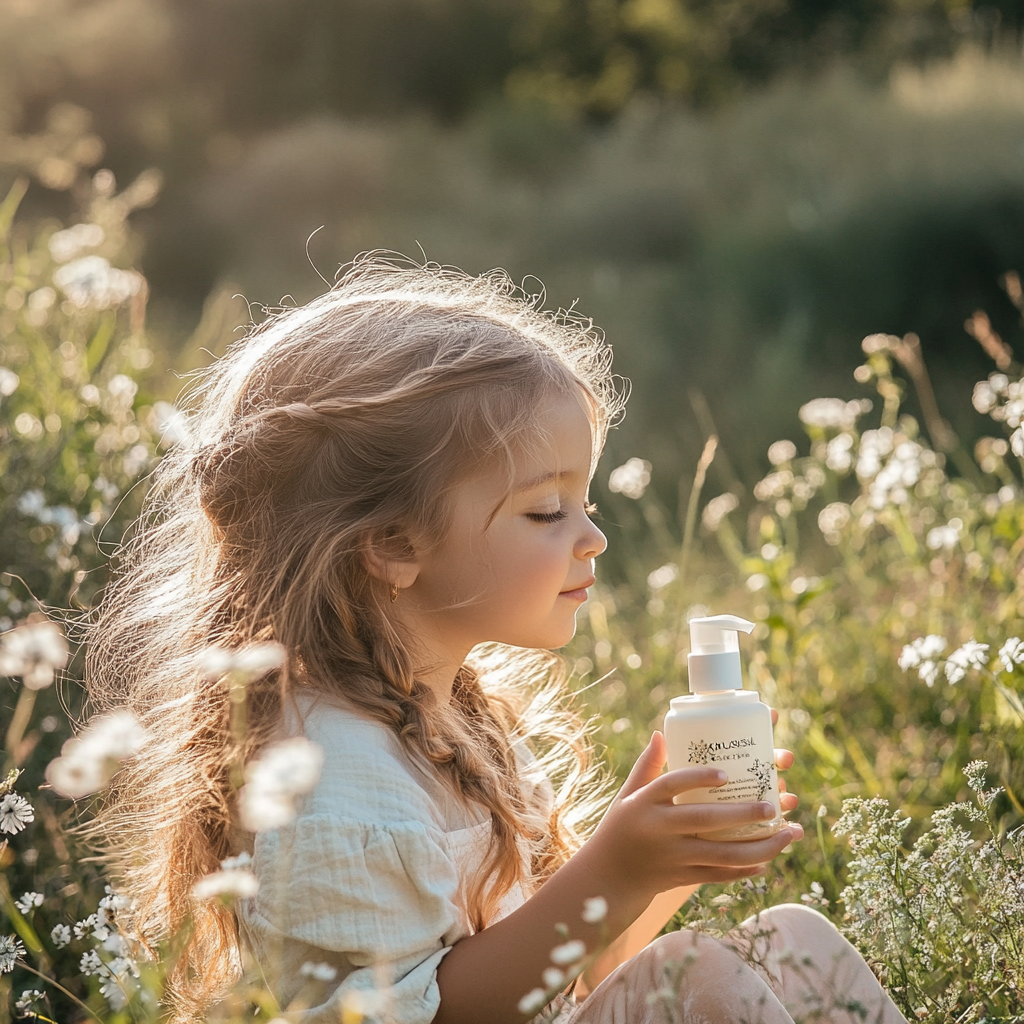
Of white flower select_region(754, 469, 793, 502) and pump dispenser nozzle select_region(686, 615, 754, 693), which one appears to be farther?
white flower select_region(754, 469, 793, 502)

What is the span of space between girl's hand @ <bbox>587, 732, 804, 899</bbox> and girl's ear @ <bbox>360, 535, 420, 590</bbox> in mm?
359

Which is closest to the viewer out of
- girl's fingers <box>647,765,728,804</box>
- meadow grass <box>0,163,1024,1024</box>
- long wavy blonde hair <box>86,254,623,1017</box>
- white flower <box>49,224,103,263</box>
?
girl's fingers <box>647,765,728,804</box>

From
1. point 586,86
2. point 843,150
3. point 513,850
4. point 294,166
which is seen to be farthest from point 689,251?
point 513,850

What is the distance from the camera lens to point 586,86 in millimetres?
11453

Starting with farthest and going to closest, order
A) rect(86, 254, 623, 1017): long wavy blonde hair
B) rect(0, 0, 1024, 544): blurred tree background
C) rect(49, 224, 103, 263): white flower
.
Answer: rect(0, 0, 1024, 544): blurred tree background → rect(49, 224, 103, 263): white flower → rect(86, 254, 623, 1017): long wavy blonde hair

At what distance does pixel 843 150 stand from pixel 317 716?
6638 mm

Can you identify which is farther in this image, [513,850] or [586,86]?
[586,86]

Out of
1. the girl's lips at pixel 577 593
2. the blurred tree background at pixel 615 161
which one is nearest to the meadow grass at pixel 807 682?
the girl's lips at pixel 577 593

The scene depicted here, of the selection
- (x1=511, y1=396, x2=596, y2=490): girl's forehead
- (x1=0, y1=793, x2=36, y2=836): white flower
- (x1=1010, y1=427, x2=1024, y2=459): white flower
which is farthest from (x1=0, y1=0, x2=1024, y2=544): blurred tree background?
(x1=0, y1=793, x2=36, y2=836): white flower

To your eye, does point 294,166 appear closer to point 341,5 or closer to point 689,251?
point 341,5

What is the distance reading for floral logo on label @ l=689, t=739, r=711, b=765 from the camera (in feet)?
3.73

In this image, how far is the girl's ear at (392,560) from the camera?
4.46ft

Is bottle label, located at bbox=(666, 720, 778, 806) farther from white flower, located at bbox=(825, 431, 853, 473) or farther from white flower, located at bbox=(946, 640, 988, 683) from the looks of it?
white flower, located at bbox=(825, 431, 853, 473)

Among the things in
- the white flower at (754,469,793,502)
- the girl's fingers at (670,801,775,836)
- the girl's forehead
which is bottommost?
the white flower at (754,469,793,502)
